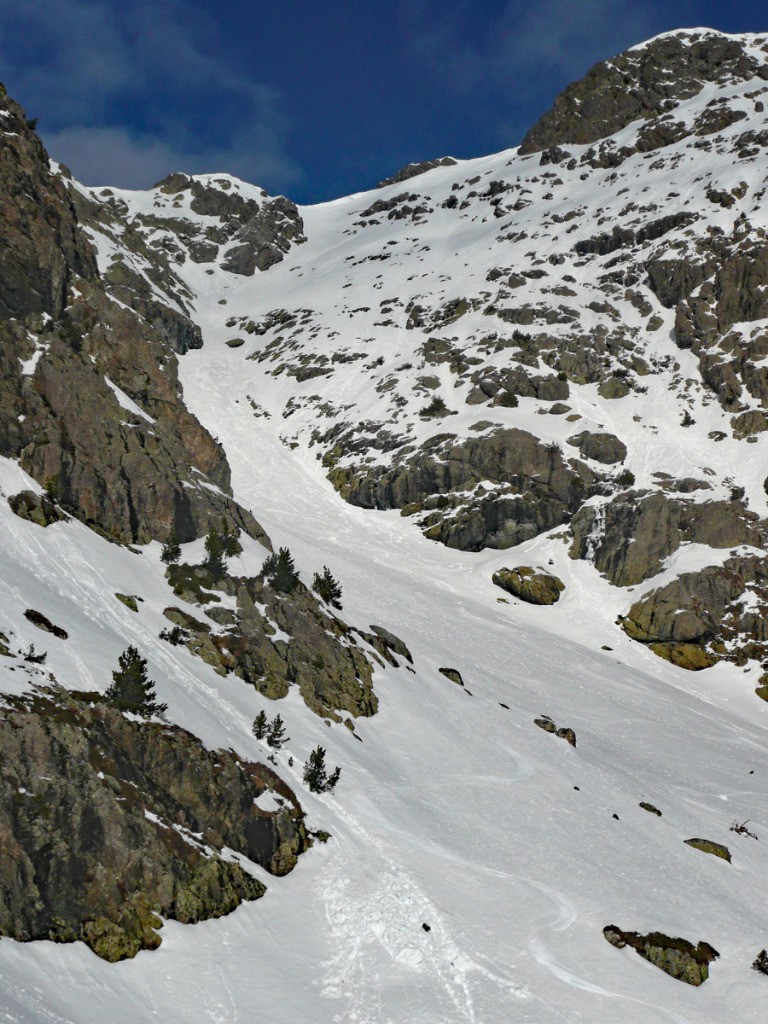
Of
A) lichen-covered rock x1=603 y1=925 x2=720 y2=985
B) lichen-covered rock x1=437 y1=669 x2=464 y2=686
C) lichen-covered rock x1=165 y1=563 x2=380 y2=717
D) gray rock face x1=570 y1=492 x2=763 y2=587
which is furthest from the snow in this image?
gray rock face x1=570 y1=492 x2=763 y2=587

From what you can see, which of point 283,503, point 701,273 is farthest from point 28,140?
point 701,273

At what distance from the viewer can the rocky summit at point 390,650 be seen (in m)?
13.3

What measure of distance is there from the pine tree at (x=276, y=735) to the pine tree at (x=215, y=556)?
8680 millimetres

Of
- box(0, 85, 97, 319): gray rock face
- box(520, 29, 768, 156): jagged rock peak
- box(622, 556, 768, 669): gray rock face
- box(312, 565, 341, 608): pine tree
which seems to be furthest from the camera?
box(520, 29, 768, 156): jagged rock peak

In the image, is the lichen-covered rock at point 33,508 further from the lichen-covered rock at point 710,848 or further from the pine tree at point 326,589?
the lichen-covered rock at point 710,848

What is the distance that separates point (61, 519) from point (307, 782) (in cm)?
1282

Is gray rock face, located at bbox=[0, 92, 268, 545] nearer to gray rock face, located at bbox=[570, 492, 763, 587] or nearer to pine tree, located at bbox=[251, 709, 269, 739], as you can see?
pine tree, located at bbox=[251, 709, 269, 739]

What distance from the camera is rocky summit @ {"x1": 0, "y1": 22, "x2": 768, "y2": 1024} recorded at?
13.3 m

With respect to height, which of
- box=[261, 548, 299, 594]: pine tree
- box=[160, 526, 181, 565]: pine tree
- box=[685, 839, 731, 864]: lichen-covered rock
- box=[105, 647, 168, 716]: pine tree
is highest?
box=[261, 548, 299, 594]: pine tree

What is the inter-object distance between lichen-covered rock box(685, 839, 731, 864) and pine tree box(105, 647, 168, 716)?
16.7 meters

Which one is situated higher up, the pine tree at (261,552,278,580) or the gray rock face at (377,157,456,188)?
the gray rock face at (377,157,456,188)

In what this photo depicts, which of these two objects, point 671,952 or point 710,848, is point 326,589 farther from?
point 671,952

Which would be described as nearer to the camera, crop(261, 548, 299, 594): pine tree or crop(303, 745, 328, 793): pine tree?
crop(303, 745, 328, 793): pine tree

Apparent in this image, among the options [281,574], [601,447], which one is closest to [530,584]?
[601,447]
